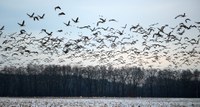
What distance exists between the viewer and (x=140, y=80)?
13750 centimetres

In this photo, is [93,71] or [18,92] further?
[93,71]

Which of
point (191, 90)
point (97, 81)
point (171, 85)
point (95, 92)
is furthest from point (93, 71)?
point (191, 90)

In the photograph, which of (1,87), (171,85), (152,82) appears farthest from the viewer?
(152,82)

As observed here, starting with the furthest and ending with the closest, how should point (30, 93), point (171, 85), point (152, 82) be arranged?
point (152, 82), point (171, 85), point (30, 93)

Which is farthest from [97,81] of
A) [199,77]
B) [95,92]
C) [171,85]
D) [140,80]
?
[199,77]

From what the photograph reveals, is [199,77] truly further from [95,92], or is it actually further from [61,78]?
[61,78]

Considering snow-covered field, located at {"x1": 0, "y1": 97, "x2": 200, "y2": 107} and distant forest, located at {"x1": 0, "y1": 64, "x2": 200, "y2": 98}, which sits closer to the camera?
snow-covered field, located at {"x1": 0, "y1": 97, "x2": 200, "y2": 107}

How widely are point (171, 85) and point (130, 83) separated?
16.2m

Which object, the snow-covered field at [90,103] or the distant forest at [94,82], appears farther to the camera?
the distant forest at [94,82]

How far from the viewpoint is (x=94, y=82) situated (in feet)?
415

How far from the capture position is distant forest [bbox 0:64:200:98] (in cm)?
11475

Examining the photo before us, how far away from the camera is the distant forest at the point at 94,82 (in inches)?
4518

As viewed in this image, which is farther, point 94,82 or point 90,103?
point 94,82

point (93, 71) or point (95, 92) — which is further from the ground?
point (93, 71)
